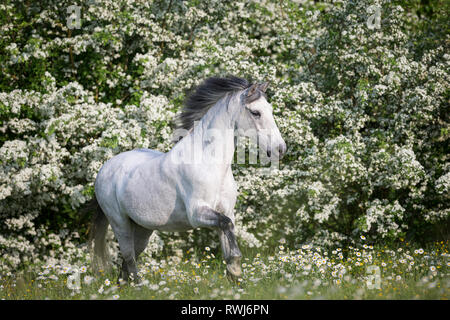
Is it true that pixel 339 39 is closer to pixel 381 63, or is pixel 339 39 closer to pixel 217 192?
pixel 381 63

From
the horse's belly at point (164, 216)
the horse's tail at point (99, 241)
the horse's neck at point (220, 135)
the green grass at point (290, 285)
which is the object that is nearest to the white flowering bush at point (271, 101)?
the horse's tail at point (99, 241)

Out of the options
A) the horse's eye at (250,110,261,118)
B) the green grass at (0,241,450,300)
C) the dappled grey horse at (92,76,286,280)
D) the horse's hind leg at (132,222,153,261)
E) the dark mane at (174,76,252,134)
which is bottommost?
the green grass at (0,241,450,300)

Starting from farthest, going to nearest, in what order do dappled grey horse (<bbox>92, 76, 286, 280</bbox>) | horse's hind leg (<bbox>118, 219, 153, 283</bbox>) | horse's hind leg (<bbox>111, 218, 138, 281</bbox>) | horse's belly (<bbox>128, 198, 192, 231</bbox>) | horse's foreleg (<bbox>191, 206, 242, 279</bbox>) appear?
horse's hind leg (<bbox>118, 219, 153, 283</bbox>), horse's hind leg (<bbox>111, 218, 138, 281</bbox>), horse's belly (<bbox>128, 198, 192, 231</bbox>), dappled grey horse (<bbox>92, 76, 286, 280</bbox>), horse's foreleg (<bbox>191, 206, 242, 279</bbox>)

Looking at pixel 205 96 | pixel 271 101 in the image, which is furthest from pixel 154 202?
pixel 271 101

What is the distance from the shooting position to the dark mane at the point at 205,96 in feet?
17.7

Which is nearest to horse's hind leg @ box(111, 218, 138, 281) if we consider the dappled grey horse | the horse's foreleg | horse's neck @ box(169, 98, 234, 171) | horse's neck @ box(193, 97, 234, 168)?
the dappled grey horse

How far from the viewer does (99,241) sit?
6.77 meters

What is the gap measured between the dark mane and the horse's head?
29 cm

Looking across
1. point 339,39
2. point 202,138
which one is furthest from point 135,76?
point 202,138

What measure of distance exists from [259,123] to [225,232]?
1102 millimetres

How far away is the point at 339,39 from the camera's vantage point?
928 centimetres

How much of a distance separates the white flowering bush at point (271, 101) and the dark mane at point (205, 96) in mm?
2288

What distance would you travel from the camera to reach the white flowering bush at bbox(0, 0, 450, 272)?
8.09 meters

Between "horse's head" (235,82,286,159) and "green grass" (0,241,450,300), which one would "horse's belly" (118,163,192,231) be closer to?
"green grass" (0,241,450,300)
